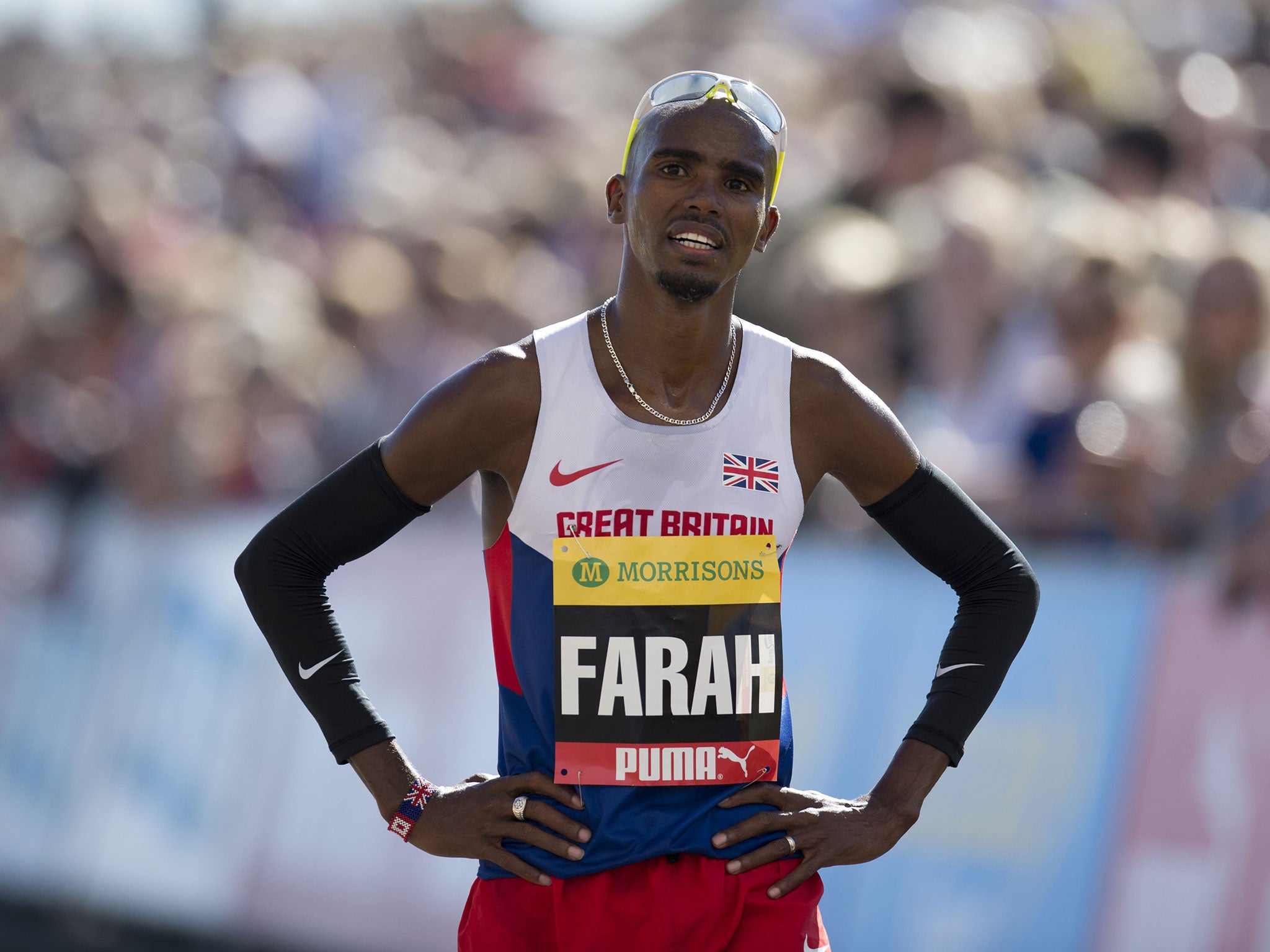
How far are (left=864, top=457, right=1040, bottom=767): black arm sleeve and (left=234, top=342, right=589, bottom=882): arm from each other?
78cm

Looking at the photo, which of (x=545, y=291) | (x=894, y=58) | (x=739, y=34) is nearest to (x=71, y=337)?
(x=545, y=291)

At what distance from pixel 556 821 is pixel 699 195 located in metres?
1.24

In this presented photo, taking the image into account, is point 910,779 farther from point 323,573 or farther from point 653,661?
point 323,573

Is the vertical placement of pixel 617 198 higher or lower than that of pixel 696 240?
higher

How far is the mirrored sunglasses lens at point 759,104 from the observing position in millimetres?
3537

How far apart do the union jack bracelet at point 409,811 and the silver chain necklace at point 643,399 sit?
2.87ft

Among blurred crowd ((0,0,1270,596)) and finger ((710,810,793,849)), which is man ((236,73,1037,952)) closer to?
finger ((710,810,793,849))

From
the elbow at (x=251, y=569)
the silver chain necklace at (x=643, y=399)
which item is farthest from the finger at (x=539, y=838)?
the silver chain necklace at (x=643, y=399)

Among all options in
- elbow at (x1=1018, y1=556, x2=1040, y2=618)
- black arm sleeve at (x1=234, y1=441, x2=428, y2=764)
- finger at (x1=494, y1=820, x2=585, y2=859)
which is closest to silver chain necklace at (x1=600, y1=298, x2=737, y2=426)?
black arm sleeve at (x1=234, y1=441, x2=428, y2=764)

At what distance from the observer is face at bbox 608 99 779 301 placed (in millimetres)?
3461

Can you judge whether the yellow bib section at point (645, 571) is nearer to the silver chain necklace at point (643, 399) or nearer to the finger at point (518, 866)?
the silver chain necklace at point (643, 399)

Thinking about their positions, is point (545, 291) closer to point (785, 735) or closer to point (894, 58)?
point (894, 58)

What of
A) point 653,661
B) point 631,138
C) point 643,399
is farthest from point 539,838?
point 631,138

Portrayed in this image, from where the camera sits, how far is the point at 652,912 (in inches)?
137
